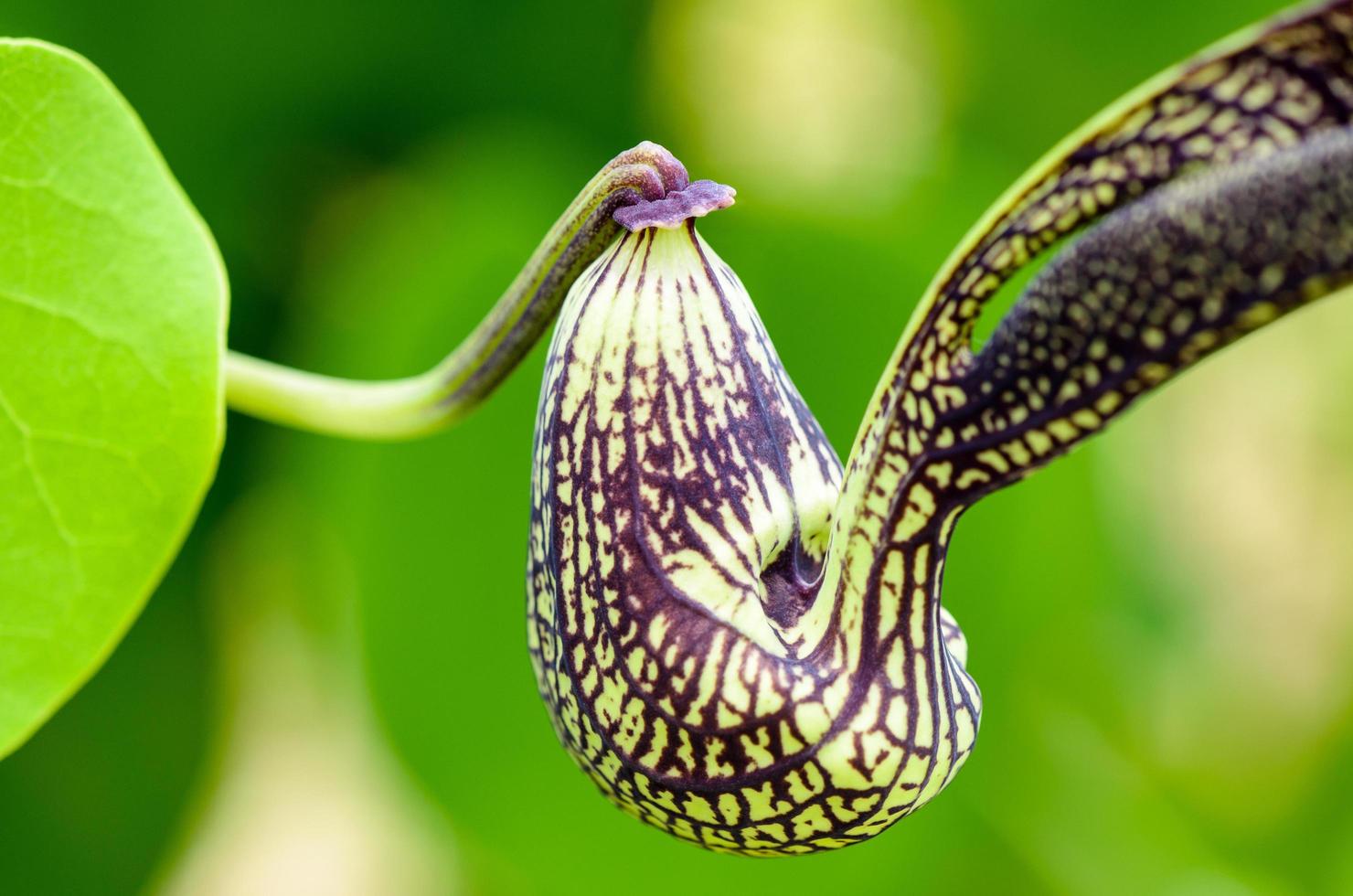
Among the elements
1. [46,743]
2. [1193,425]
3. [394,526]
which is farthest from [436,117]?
[1193,425]

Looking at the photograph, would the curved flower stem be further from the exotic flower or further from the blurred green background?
the blurred green background

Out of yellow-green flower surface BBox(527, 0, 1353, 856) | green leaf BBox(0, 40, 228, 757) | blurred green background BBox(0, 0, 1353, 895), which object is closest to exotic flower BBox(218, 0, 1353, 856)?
yellow-green flower surface BBox(527, 0, 1353, 856)

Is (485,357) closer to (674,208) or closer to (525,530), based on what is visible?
(674,208)

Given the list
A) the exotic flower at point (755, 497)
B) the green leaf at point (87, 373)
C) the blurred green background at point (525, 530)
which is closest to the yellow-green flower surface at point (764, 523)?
the exotic flower at point (755, 497)

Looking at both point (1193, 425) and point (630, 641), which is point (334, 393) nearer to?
point (630, 641)

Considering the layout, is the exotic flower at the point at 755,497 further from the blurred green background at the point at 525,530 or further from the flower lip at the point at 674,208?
the blurred green background at the point at 525,530

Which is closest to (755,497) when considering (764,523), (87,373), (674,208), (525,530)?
(764,523)

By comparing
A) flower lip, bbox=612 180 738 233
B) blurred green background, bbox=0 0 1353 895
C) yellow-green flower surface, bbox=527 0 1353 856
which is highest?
flower lip, bbox=612 180 738 233

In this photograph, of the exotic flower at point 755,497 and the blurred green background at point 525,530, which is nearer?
the exotic flower at point 755,497
